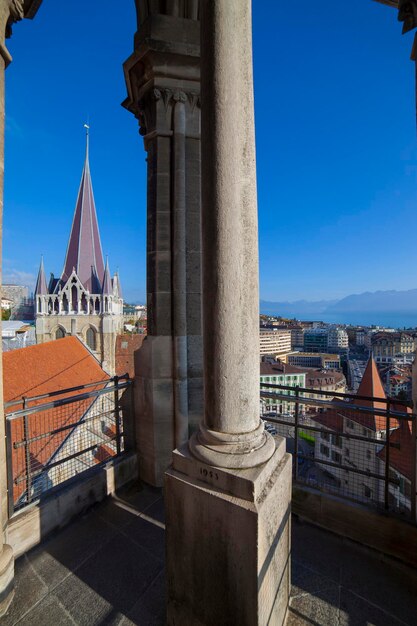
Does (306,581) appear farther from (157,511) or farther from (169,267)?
(169,267)

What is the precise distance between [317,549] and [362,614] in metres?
0.64

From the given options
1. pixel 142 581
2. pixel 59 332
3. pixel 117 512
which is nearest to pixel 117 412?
pixel 117 512

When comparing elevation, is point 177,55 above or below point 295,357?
above

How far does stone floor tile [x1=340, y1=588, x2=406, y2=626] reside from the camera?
7.05 ft

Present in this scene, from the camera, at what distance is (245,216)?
204cm

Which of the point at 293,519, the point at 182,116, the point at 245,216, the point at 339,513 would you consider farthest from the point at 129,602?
the point at 182,116

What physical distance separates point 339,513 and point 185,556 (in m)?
1.84

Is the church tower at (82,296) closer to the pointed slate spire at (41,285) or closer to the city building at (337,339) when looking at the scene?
the pointed slate spire at (41,285)

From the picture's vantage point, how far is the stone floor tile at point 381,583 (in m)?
2.26

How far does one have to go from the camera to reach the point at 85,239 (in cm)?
4869

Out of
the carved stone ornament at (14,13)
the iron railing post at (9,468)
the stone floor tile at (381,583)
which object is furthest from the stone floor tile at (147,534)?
the carved stone ornament at (14,13)

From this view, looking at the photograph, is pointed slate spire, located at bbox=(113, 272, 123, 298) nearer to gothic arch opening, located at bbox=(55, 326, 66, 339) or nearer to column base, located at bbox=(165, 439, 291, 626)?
gothic arch opening, located at bbox=(55, 326, 66, 339)

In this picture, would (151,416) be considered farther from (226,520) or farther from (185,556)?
(226,520)

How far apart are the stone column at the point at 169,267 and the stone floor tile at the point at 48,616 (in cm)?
169
